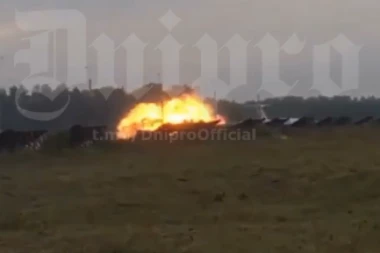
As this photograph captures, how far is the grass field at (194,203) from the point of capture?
1044 cm

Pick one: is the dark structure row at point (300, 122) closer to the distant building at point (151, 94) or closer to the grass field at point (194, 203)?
the distant building at point (151, 94)

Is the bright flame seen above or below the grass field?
above

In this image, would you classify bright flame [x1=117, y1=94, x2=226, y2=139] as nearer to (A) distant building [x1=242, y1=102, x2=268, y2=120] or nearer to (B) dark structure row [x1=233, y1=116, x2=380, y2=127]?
(B) dark structure row [x1=233, y1=116, x2=380, y2=127]

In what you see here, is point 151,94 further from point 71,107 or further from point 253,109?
point 253,109

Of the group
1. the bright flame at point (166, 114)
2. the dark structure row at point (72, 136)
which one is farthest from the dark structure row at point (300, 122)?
the dark structure row at point (72, 136)

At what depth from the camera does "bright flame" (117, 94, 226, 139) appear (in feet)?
114

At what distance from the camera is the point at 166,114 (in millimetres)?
36719

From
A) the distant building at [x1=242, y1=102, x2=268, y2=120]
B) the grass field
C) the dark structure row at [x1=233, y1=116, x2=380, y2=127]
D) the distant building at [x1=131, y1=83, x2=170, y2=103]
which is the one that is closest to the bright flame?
the distant building at [x1=131, y1=83, x2=170, y2=103]

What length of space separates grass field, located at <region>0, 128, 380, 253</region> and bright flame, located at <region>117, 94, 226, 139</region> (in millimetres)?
10068

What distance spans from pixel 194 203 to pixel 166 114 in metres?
22.4

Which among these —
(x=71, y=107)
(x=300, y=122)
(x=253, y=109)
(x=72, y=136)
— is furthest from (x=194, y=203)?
(x=253, y=109)

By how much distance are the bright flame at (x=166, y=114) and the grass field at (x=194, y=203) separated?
1007 cm

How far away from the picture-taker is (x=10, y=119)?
5234cm

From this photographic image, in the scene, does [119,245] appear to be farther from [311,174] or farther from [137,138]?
[137,138]
